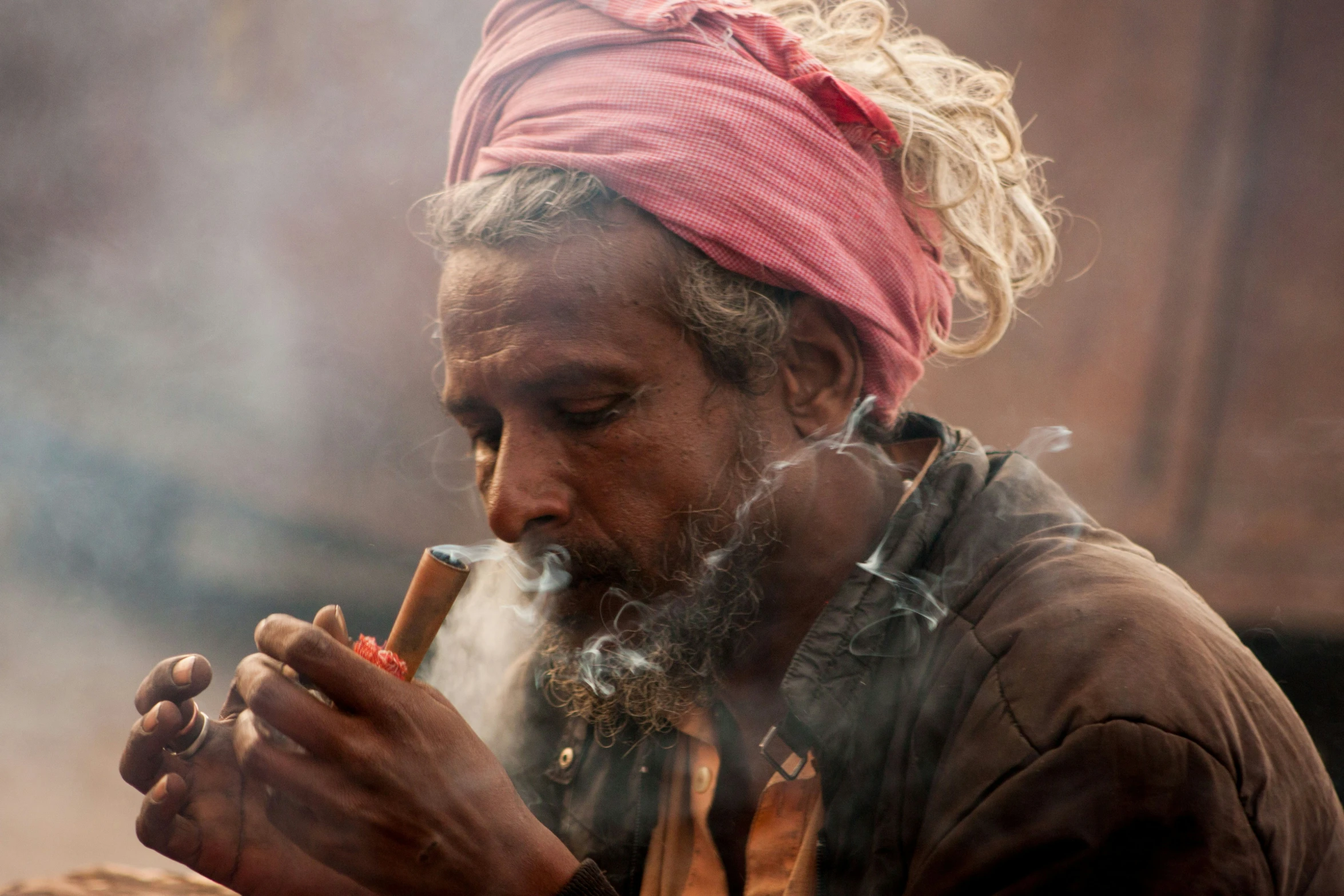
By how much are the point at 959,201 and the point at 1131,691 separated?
1.10 m

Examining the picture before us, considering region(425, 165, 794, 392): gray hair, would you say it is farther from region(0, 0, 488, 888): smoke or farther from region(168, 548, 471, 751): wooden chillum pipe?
region(0, 0, 488, 888): smoke

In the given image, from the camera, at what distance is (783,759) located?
2064mm

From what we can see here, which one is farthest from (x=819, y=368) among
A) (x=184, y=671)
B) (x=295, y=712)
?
(x=184, y=671)

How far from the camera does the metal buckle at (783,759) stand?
2.00 metres

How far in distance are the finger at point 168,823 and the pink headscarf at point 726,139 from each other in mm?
1364

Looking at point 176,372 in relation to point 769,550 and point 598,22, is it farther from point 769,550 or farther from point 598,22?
point 769,550

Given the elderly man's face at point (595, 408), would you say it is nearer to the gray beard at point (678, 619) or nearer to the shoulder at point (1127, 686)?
the gray beard at point (678, 619)

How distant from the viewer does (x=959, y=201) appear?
7.23ft

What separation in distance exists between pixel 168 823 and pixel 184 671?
0.29 m

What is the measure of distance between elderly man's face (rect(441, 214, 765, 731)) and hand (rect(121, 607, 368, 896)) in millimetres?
495

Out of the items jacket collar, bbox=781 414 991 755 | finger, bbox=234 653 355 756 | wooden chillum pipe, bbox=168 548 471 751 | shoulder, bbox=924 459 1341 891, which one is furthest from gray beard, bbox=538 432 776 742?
finger, bbox=234 653 355 756

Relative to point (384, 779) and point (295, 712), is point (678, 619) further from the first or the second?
point (295, 712)

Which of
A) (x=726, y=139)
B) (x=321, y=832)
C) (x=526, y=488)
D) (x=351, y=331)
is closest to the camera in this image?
(x=321, y=832)

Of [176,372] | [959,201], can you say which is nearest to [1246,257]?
[959,201]
